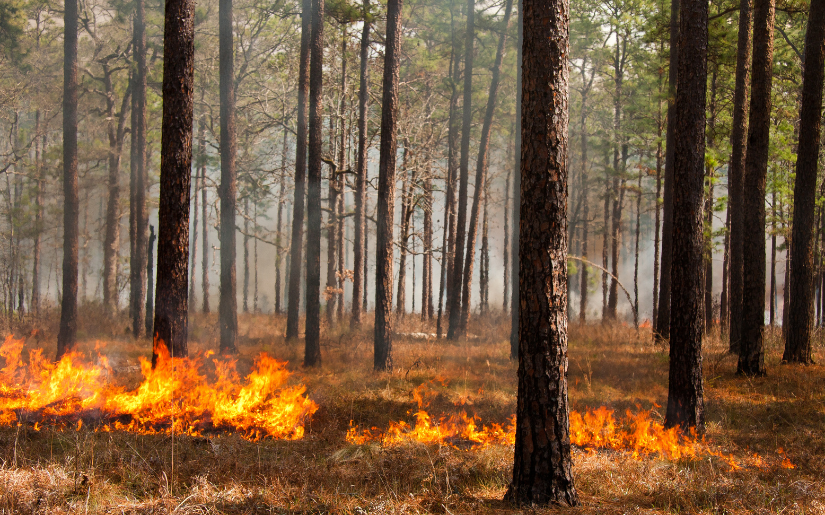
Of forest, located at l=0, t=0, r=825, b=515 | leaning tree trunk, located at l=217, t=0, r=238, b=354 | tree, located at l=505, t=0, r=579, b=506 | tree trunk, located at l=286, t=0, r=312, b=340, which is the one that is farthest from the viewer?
tree trunk, located at l=286, t=0, r=312, b=340

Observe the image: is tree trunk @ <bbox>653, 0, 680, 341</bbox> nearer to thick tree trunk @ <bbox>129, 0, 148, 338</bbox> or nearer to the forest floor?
the forest floor

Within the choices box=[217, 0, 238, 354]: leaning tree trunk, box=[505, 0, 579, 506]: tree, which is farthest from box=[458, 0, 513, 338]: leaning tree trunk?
box=[505, 0, 579, 506]: tree

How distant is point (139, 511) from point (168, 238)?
16.9 feet

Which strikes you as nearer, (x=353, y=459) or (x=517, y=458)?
(x=517, y=458)

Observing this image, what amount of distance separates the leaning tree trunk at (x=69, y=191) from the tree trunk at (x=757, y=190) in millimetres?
15775

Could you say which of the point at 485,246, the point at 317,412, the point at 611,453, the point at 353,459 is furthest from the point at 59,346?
the point at 485,246

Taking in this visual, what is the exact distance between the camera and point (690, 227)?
705 centimetres

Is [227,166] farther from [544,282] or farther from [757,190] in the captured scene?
[757,190]

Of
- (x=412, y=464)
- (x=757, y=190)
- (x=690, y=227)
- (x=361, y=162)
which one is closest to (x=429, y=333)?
(x=361, y=162)

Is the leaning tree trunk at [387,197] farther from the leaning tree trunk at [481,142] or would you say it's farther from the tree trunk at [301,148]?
the leaning tree trunk at [481,142]

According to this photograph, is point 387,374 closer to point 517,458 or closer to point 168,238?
point 168,238

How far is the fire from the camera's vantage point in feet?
24.5

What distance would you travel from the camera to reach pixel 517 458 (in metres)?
4.48

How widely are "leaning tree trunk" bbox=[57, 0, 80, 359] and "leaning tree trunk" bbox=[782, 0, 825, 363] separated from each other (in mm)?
17012
